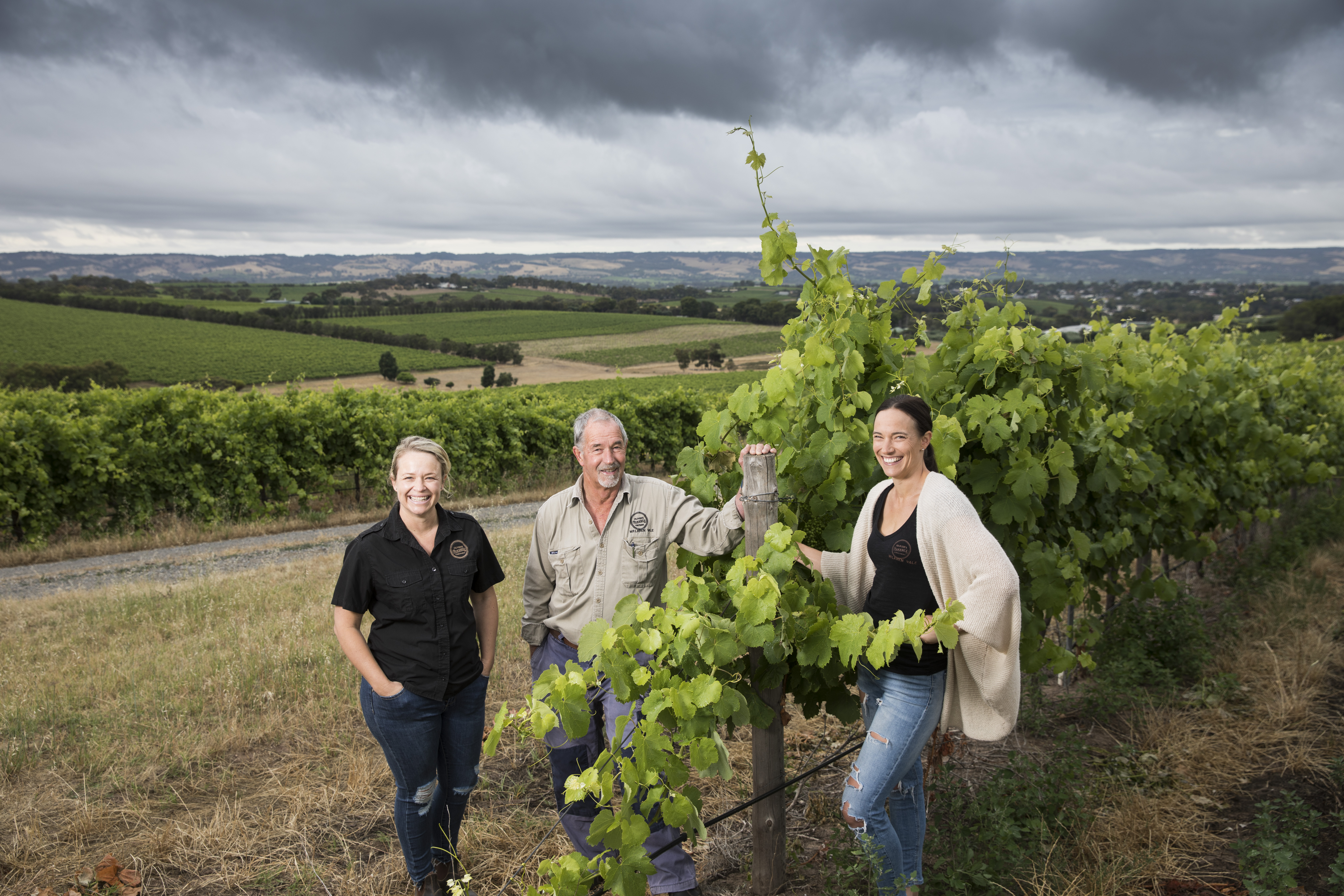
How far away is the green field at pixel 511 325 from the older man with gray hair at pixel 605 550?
56896 millimetres

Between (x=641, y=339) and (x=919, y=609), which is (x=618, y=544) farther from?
(x=641, y=339)

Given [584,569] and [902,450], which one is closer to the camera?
[902,450]

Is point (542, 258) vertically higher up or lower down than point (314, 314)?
higher up

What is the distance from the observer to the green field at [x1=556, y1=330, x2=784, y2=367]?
2032 inches

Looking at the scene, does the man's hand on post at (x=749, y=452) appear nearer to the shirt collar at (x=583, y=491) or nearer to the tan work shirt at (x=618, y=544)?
the tan work shirt at (x=618, y=544)

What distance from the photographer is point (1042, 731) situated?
16.0 ft

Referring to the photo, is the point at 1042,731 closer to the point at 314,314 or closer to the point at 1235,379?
the point at 1235,379

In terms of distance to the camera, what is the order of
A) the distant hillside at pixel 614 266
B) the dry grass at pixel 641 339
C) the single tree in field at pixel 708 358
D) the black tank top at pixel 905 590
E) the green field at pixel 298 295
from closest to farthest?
1. the black tank top at pixel 905 590
2. the single tree in field at pixel 708 358
3. the dry grass at pixel 641 339
4. the green field at pixel 298 295
5. the distant hillside at pixel 614 266

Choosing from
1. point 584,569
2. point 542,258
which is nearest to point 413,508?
point 584,569

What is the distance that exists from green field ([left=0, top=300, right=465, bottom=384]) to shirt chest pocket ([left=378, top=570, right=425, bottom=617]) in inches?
1632

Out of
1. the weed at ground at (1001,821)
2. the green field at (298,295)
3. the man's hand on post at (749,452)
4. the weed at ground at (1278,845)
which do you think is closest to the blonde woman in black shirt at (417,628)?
the man's hand on post at (749,452)

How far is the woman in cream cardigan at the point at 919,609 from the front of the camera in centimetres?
254

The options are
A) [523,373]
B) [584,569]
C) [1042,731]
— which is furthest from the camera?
[523,373]

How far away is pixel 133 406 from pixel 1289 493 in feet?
57.7
